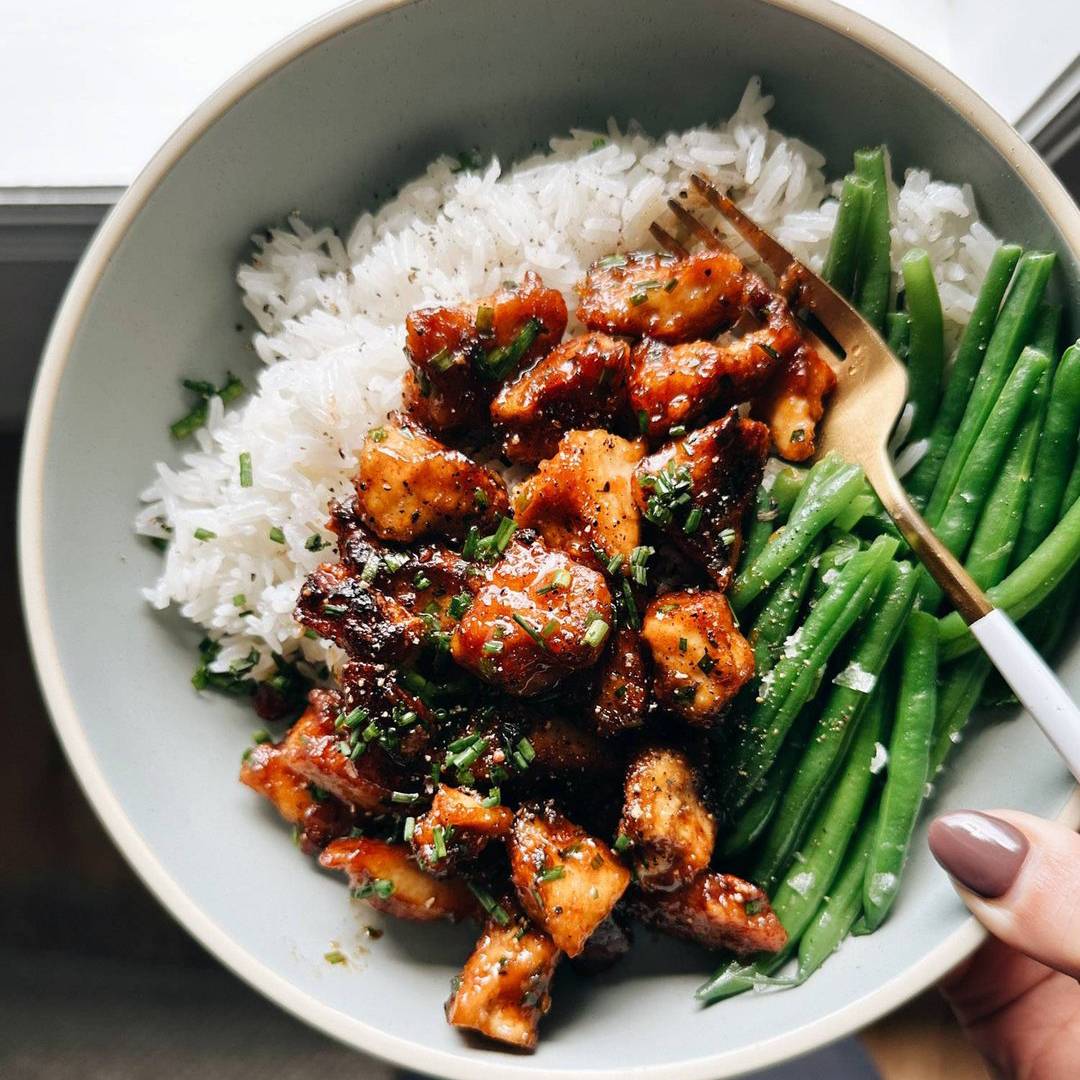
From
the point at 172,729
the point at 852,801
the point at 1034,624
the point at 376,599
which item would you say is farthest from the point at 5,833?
the point at 1034,624

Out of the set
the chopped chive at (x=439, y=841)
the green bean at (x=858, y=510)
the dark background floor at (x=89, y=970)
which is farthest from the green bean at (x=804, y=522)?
the dark background floor at (x=89, y=970)

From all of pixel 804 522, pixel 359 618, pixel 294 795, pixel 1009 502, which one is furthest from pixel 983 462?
pixel 294 795

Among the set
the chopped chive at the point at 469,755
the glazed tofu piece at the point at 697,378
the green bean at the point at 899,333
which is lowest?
the chopped chive at the point at 469,755

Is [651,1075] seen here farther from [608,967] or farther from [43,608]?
[43,608]

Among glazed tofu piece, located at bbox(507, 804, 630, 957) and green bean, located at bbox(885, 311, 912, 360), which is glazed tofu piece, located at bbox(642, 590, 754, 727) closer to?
glazed tofu piece, located at bbox(507, 804, 630, 957)

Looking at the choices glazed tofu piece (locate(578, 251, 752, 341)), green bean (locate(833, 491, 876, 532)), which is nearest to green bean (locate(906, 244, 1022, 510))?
green bean (locate(833, 491, 876, 532))

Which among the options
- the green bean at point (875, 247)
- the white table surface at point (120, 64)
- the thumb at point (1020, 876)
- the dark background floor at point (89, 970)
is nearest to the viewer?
the thumb at point (1020, 876)

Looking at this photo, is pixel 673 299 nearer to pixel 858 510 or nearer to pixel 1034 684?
pixel 858 510

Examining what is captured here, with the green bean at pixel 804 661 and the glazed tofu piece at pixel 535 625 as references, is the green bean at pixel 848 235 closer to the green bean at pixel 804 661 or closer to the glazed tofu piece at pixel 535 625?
the green bean at pixel 804 661

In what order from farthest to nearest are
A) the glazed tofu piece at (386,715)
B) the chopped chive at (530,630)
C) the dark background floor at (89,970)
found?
the dark background floor at (89,970), the glazed tofu piece at (386,715), the chopped chive at (530,630)
